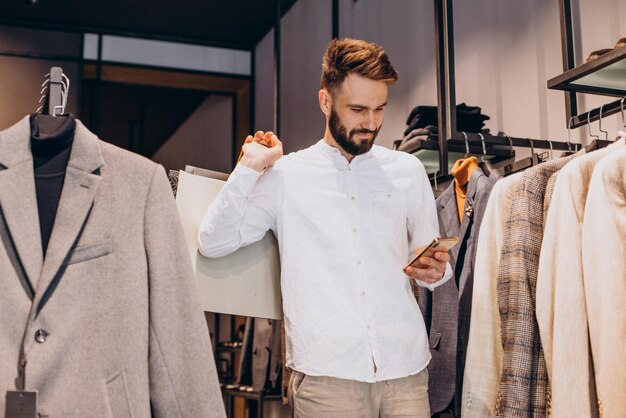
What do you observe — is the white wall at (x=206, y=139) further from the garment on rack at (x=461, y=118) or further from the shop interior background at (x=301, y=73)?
the garment on rack at (x=461, y=118)

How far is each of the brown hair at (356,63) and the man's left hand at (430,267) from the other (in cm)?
59

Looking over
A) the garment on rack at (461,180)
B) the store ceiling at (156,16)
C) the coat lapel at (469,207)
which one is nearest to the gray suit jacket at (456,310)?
the coat lapel at (469,207)

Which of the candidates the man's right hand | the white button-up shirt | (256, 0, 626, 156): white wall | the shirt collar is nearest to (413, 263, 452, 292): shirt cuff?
the white button-up shirt

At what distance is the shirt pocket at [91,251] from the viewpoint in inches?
59.4

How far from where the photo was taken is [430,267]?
2.14 m

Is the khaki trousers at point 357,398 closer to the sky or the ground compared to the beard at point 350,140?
closer to the ground

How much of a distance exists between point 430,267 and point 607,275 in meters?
0.48

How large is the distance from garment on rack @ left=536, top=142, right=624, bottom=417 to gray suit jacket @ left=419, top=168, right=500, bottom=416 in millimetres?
452

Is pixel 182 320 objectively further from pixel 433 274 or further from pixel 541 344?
pixel 541 344

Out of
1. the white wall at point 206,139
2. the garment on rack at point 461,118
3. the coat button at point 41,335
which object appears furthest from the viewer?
the white wall at point 206,139

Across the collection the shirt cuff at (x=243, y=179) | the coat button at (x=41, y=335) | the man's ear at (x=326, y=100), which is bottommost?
the coat button at (x=41, y=335)

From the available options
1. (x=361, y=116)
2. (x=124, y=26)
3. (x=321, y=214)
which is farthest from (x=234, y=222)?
(x=124, y=26)

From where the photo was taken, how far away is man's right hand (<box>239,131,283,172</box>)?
2188mm

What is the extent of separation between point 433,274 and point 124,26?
4.82 metres
